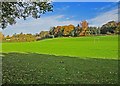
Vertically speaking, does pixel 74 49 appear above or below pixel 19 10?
below

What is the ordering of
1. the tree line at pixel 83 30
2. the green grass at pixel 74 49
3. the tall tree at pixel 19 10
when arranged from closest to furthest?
the tall tree at pixel 19 10 < the green grass at pixel 74 49 < the tree line at pixel 83 30

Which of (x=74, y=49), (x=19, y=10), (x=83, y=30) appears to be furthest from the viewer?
(x=83, y=30)

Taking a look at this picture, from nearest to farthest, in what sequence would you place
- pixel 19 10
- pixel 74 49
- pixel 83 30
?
pixel 19 10 < pixel 74 49 < pixel 83 30

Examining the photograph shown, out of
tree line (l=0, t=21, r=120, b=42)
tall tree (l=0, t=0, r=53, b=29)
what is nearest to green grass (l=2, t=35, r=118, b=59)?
tree line (l=0, t=21, r=120, b=42)

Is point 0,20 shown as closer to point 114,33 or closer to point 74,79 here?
point 74,79

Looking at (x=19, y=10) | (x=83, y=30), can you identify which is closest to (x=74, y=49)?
(x=19, y=10)

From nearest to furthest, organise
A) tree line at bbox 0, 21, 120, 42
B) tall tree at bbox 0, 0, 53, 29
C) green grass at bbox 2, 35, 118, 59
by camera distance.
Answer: tall tree at bbox 0, 0, 53, 29
green grass at bbox 2, 35, 118, 59
tree line at bbox 0, 21, 120, 42

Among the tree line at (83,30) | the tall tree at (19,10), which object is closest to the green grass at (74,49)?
the tree line at (83,30)

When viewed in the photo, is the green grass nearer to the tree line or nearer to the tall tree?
the tree line

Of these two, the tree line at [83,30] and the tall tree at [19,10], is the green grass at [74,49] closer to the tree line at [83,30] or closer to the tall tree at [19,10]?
the tree line at [83,30]

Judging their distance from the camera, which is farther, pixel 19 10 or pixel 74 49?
pixel 74 49

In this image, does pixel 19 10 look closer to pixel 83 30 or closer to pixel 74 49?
pixel 74 49

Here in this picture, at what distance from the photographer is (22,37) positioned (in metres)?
91.6

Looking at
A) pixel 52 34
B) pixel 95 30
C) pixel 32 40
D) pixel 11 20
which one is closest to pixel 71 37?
pixel 95 30
